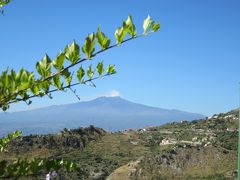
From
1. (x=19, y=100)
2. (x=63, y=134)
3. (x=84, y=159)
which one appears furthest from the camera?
(x=63, y=134)

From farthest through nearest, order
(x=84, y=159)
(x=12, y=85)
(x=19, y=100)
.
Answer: (x=84, y=159)
(x=19, y=100)
(x=12, y=85)

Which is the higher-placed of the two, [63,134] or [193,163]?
[63,134]

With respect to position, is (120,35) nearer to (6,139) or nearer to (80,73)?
(80,73)

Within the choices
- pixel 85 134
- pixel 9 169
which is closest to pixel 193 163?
pixel 85 134

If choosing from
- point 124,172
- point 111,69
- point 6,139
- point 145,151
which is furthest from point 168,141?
point 111,69

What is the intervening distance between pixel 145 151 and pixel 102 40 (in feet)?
289

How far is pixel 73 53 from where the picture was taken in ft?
11.8

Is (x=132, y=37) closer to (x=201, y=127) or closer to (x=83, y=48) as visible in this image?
(x=83, y=48)

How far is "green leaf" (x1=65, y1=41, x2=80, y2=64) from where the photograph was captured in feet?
11.8

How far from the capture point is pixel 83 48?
364 centimetres

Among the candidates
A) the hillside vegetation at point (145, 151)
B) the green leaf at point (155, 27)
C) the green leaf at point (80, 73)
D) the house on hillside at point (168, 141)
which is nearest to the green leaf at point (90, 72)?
the green leaf at point (80, 73)

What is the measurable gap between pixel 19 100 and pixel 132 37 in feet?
3.41

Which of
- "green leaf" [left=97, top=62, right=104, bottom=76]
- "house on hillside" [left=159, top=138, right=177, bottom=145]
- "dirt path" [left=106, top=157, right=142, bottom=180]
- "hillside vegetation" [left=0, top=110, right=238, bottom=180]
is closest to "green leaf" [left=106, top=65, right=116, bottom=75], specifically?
"green leaf" [left=97, top=62, right=104, bottom=76]

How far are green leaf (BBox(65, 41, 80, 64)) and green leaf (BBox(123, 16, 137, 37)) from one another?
42 centimetres
